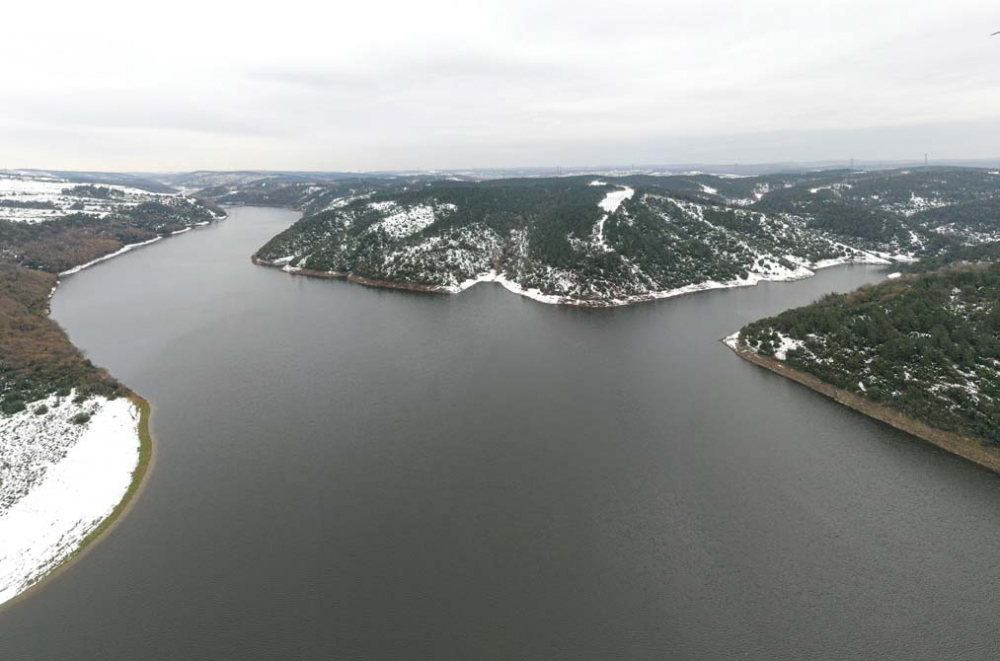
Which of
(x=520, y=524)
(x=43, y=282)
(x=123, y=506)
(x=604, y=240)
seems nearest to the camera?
(x=520, y=524)

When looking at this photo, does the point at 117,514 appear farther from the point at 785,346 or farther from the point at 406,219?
the point at 406,219

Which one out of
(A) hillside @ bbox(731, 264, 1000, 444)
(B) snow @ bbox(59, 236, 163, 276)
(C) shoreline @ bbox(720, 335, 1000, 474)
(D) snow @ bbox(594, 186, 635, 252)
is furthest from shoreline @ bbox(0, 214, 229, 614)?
(B) snow @ bbox(59, 236, 163, 276)

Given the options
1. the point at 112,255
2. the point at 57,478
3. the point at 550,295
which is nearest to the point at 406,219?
the point at 550,295

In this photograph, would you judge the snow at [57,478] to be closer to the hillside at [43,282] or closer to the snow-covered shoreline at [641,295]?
the hillside at [43,282]

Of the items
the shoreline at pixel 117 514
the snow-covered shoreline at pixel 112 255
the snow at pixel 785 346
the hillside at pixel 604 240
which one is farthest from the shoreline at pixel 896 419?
the snow-covered shoreline at pixel 112 255

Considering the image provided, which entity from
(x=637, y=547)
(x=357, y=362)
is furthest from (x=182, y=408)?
(x=637, y=547)

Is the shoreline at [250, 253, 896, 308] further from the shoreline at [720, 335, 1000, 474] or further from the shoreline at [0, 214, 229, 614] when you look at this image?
the shoreline at [0, 214, 229, 614]
